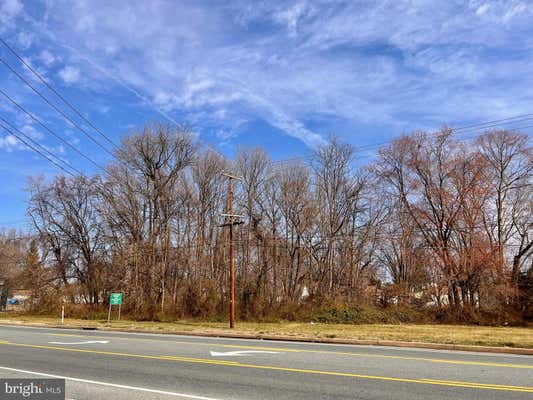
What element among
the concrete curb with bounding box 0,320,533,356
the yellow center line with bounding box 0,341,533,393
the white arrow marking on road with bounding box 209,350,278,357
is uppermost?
the yellow center line with bounding box 0,341,533,393

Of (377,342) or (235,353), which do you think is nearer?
(235,353)

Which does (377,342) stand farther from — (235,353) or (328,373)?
(328,373)

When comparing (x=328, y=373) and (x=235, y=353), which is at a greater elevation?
(x=328, y=373)

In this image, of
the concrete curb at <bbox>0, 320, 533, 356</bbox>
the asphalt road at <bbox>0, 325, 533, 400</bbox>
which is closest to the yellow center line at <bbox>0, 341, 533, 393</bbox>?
the asphalt road at <bbox>0, 325, 533, 400</bbox>

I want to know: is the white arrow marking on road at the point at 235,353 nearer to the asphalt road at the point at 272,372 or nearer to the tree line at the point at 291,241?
the asphalt road at the point at 272,372

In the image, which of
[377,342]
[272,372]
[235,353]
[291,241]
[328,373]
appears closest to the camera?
[328,373]

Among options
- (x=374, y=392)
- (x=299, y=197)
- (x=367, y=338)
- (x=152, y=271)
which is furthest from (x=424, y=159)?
(x=374, y=392)

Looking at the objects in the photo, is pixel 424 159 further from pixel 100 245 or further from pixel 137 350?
pixel 100 245

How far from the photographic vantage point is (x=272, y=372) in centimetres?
903

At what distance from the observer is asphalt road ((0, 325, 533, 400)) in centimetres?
709

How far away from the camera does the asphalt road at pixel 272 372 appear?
709 centimetres

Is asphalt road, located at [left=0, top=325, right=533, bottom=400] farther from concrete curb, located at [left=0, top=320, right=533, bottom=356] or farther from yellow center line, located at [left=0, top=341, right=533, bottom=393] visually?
concrete curb, located at [left=0, top=320, right=533, bottom=356]

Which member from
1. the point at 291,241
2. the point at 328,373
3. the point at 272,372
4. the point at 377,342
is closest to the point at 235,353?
the point at 272,372

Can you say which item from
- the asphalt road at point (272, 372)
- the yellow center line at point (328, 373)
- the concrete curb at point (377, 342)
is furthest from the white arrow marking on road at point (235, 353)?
the concrete curb at point (377, 342)
